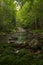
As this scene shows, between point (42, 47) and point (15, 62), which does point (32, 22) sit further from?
point (15, 62)

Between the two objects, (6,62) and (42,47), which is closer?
(6,62)

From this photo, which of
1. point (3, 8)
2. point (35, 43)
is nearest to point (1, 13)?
point (3, 8)

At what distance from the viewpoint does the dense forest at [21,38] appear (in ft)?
42.9

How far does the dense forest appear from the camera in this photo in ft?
42.9

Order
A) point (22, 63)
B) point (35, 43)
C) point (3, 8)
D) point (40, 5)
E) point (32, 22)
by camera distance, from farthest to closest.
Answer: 1. point (32, 22)
2. point (3, 8)
3. point (40, 5)
4. point (35, 43)
5. point (22, 63)

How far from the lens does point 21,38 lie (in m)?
36.2

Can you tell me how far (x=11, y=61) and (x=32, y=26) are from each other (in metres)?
49.8

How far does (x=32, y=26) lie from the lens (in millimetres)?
61656

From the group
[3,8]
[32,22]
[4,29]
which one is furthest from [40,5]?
[32,22]

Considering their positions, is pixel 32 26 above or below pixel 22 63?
below

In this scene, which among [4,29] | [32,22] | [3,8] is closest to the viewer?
[3,8]

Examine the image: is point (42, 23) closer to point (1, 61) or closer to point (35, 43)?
point (35, 43)

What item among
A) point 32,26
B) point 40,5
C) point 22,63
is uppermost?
point 40,5

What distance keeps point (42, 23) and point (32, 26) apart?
10.2m
